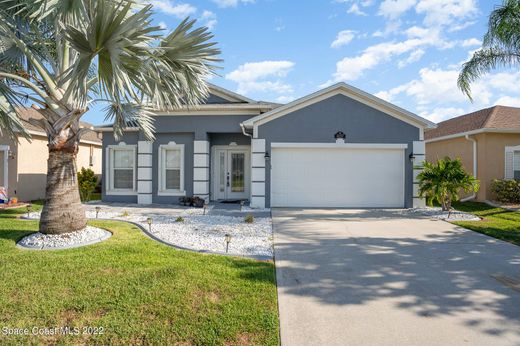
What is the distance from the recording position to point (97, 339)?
301 centimetres

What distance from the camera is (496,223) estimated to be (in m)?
9.22

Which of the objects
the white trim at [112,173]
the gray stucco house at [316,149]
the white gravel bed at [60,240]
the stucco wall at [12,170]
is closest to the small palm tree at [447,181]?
the gray stucco house at [316,149]

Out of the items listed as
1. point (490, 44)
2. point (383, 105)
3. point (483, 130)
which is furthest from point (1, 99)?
point (483, 130)

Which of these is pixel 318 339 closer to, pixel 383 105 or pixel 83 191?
pixel 383 105

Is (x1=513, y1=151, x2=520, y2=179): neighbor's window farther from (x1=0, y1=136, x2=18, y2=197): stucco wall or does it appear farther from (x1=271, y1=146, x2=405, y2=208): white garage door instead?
(x1=0, y1=136, x2=18, y2=197): stucco wall

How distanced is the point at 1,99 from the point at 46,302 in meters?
3.96

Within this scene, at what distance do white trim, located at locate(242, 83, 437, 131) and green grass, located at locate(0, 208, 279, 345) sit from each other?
23.5 ft

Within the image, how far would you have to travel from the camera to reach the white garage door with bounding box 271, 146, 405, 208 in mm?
12000

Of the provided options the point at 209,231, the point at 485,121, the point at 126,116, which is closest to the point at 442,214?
the point at 485,121

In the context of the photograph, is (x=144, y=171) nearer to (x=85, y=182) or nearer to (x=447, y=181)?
(x=85, y=182)

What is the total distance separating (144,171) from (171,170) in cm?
106

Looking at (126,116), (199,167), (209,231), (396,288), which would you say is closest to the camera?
(396,288)

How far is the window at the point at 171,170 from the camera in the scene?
1284cm

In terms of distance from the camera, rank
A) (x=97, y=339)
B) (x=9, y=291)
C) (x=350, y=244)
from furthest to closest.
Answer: (x=350, y=244) < (x=9, y=291) < (x=97, y=339)
